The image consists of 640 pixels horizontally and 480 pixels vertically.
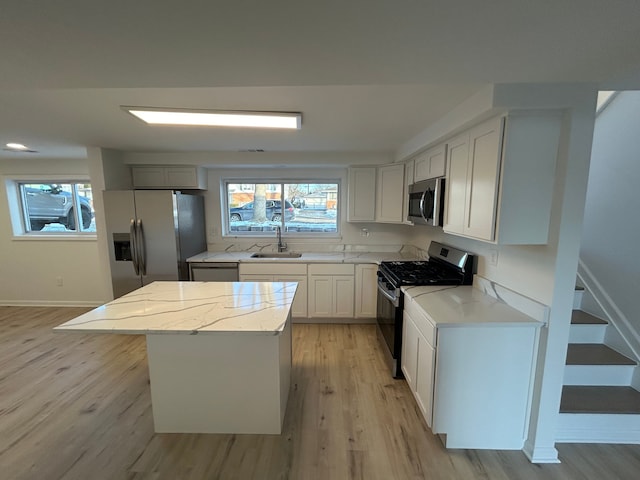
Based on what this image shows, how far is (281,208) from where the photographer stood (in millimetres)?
4117

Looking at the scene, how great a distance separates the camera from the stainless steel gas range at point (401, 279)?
2.37 m

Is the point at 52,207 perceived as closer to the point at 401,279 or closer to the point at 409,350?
the point at 401,279

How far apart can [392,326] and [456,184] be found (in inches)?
53.0

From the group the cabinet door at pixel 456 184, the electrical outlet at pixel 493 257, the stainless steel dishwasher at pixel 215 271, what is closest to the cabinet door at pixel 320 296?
the stainless steel dishwasher at pixel 215 271

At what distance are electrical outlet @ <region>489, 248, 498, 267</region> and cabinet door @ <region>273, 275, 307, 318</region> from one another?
208 cm

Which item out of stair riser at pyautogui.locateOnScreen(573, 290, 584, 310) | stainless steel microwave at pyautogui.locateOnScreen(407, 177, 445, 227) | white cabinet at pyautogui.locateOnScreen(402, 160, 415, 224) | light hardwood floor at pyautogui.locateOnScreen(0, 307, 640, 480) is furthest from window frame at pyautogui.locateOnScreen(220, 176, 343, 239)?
stair riser at pyautogui.locateOnScreen(573, 290, 584, 310)

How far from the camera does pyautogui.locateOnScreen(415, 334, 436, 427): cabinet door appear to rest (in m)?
1.74

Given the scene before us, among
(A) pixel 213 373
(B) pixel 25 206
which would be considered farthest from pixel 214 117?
(B) pixel 25 206

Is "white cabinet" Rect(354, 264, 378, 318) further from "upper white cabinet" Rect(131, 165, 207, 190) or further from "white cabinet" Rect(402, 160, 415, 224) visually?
"upper white cabinet" Rect(131, 165, 207, 190)

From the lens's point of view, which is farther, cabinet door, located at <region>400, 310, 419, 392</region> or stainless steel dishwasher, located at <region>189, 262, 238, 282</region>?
stainless steel dishwasher, located at <region>189, 262, 238, 282</region>

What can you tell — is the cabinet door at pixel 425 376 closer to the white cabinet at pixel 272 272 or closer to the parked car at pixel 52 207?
the white cabinet at pixel 272 272

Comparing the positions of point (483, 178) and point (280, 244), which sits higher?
point (483, 178)

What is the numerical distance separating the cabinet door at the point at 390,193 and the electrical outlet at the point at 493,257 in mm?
1370

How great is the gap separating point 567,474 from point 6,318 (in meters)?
6.23
